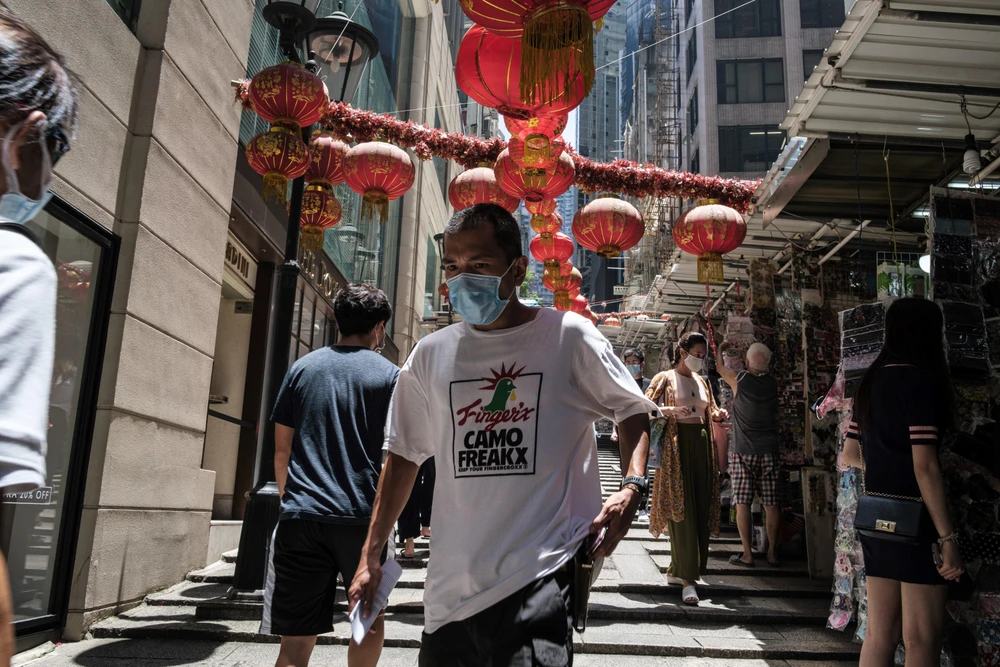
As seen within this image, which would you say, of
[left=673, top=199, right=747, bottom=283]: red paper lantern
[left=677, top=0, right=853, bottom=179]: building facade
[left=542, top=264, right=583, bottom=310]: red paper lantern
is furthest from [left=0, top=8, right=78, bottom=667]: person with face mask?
[left=677, top=0, right=853, bottom=179]: building facade

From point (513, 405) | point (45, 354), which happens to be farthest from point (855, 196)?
point (45, 354)

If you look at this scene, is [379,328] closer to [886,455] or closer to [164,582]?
[886,455]

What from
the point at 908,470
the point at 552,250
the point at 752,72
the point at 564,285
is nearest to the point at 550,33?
the point at 908,470

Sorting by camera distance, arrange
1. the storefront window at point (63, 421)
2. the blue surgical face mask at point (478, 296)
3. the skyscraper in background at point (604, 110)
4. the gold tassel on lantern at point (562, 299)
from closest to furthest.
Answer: the blue surgical face mask at point (478, 296) < the storefront window at point (63, 421) < the gold tassel on lantern at point (562, 299) < the skyscraper in background at point (604, 110)

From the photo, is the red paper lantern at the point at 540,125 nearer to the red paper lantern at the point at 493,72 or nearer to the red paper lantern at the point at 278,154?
the red paper lantern at the point at 493,72

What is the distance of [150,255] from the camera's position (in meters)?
6.70

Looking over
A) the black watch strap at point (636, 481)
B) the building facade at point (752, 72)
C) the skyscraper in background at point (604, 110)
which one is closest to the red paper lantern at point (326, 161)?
the black watch strap at point (636, 481)

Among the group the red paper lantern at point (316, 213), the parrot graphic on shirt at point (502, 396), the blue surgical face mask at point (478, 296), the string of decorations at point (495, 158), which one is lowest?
the parrot graphic on shirt at point (502, 396)

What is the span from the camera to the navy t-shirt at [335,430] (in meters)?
3.85

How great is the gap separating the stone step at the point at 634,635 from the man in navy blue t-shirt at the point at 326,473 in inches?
87.4

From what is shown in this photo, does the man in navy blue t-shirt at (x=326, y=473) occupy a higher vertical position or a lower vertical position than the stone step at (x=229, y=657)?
higher

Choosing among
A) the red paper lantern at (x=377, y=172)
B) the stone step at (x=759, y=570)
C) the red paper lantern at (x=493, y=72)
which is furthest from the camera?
the red paper lantern at (x=377, y=172)

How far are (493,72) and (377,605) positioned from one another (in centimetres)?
418

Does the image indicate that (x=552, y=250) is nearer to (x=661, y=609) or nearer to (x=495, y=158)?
(x=495, y=158)
